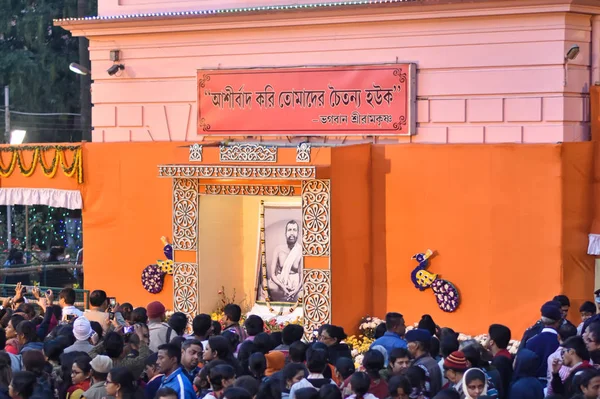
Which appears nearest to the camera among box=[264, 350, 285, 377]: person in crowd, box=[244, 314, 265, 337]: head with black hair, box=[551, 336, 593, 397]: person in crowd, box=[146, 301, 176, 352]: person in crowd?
box=[551, 336, 593, 397]: person in crowd

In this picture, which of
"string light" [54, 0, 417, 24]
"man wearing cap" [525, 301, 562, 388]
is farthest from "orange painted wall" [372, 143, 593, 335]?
"man wearing cap" [525, 301, 562, 388]

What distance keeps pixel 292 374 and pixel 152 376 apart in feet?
4.37

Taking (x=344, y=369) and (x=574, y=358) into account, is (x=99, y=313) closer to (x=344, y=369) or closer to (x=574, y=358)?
(x=344, y=369)

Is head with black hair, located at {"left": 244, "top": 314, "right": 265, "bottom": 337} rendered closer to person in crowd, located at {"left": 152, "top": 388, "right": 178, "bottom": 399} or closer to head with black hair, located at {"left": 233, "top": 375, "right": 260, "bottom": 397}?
head with black hair, located at {"left": 233, "top": 375, "right": 260, "bottom": 397}

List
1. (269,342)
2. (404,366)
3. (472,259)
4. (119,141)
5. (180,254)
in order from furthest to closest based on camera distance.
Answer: (119,141), (180,254), (472,259), (269,342), (404,366)

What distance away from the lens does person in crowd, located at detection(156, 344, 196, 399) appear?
28.5 ft

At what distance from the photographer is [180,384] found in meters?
8.71

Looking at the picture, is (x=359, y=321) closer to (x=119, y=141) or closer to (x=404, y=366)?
(x=119, y=141)

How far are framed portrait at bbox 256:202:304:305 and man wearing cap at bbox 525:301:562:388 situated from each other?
20.3ft

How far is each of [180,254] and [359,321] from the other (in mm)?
2859

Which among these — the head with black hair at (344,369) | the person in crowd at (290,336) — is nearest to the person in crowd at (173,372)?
the head with black hair at (344,369)

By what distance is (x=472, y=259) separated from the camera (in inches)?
599

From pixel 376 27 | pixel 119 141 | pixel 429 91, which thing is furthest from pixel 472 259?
pixel 119 141

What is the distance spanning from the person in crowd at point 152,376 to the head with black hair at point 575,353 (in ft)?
11.0
